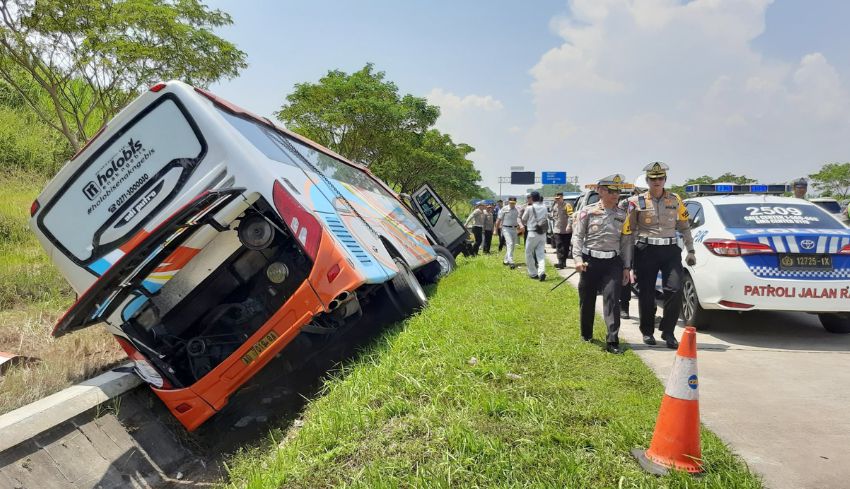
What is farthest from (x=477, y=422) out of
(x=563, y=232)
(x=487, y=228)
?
(x=487, y=228)

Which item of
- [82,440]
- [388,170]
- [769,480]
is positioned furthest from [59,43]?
[388,170]

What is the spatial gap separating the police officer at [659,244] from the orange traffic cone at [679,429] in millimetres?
2453

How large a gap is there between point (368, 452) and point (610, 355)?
100 inches

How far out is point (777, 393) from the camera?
12.4ft

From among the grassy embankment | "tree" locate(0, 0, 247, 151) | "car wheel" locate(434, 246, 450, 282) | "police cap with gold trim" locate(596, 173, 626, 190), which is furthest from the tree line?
"police cap with gold trim" locate(596, 173, 626, 190)

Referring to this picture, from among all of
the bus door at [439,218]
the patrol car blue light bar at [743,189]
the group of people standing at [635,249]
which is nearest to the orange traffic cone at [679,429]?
the group of people standing at [635,249]

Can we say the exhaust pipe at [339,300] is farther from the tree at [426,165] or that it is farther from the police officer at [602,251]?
the tree at [426,165]

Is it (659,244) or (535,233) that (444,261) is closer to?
(535,233)

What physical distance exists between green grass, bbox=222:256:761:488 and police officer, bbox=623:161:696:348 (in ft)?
2.54

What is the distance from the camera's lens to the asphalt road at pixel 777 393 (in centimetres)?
275

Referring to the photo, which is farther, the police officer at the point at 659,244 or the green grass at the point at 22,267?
the green grass at the point at 22,267

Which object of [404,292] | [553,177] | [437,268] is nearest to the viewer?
[404,292]

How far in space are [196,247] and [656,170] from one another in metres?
4.15

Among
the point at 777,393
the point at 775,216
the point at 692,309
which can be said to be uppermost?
the point at 775,216
